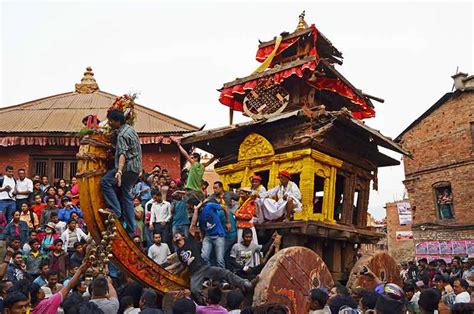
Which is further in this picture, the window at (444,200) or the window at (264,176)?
the window at (444,200)

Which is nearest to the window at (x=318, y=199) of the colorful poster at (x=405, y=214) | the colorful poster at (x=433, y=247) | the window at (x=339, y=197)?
the window at (x=339, y=197)

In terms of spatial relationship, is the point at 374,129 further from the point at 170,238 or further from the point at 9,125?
the point at 9,125

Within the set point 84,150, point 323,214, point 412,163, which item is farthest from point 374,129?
point 412,163

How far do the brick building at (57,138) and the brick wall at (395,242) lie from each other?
19705 millimetres

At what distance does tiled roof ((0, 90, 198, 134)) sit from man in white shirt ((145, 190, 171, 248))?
9310mm

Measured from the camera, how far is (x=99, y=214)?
672cm

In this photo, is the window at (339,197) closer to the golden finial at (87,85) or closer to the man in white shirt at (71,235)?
the man in white shirt at (71,235)

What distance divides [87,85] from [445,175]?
19.3 m

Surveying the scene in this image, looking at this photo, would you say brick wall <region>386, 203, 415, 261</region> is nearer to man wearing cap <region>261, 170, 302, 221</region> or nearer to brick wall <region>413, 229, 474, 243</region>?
brick wall <region>413, 229, 474, 243</region>

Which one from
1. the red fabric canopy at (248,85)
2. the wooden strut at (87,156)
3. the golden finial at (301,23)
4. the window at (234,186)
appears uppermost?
the golden finial at (301,23)

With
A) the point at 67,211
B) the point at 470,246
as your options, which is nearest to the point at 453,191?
the point at 470,246

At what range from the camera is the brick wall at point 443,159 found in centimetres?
2492

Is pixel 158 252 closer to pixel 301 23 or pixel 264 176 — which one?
pixel 264 176

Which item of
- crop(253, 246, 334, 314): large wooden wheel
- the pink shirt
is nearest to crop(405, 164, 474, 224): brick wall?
crop(253, 246, 334, 314): large wooden wheel
